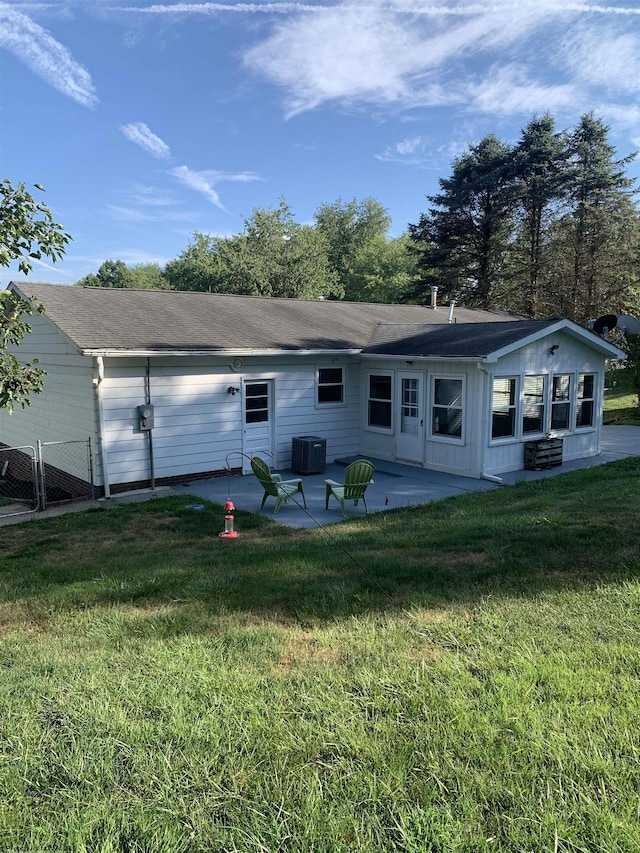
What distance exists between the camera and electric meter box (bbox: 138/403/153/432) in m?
10.6

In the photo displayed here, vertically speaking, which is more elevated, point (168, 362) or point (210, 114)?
point (210, 114)

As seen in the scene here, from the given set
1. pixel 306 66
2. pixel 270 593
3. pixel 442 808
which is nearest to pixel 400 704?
pixel 442 808

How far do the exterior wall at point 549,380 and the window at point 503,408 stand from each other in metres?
0.12

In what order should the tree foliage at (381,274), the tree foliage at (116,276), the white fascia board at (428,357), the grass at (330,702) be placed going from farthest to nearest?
1. the tree foliage at (116,276)
2. the tree foliage at (381,274)
3. the white fascia board at (428,357)
4. the grass at (330,702)

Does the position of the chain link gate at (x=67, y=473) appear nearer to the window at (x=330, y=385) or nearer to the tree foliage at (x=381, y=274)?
the window at (x=330, y=385)

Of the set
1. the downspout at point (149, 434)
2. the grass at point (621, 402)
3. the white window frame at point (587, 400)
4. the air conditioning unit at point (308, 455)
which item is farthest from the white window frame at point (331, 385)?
the grass at point (621, 402)

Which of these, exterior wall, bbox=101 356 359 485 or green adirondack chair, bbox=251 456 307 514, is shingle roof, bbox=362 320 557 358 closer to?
exterior wall, bbox=101 356 359 485

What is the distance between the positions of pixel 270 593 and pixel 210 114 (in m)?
28.1

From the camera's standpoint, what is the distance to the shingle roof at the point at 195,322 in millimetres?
10688

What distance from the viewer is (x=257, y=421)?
12555 millimetres

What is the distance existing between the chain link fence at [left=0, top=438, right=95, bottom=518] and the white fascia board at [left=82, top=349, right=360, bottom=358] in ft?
5.35

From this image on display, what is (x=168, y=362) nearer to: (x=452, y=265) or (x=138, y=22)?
(x=138, y=22)

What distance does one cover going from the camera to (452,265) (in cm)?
3706

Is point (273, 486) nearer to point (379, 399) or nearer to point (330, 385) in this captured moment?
point (330, 385)
